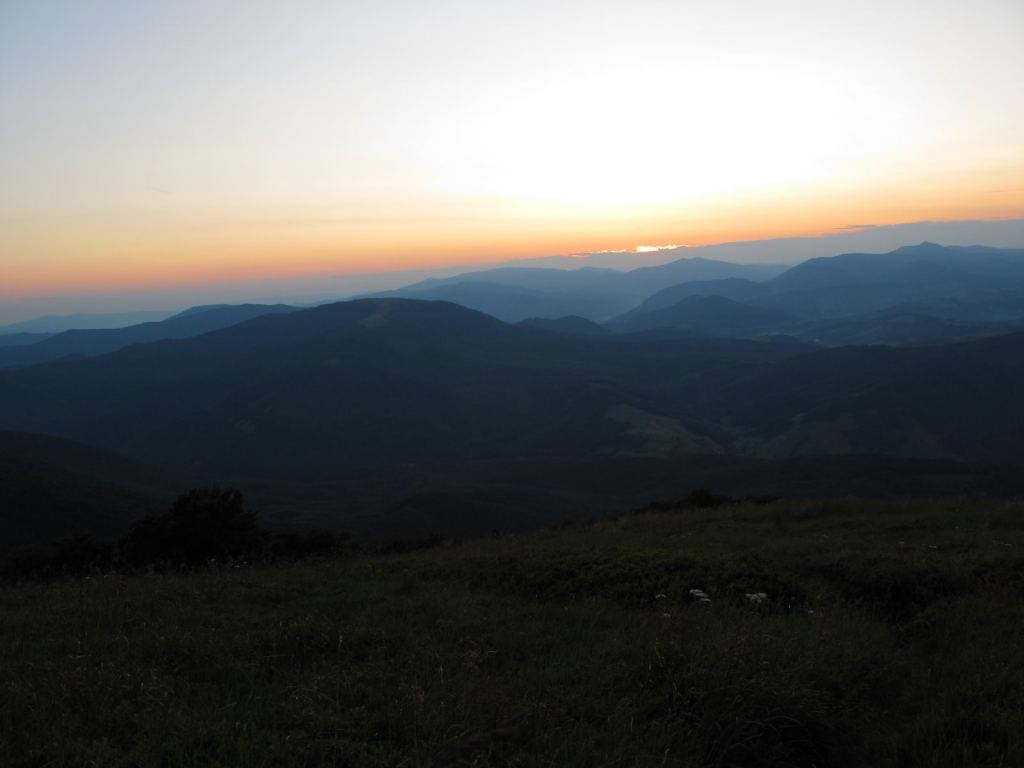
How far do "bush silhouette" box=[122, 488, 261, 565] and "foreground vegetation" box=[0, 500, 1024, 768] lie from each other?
5995 millimetres

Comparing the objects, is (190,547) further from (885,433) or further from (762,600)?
(885,433)

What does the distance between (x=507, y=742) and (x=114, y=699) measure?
321cm

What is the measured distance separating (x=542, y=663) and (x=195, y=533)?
14.8 meters

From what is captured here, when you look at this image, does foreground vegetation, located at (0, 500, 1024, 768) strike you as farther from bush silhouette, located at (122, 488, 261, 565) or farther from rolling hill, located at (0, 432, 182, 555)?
rolling hill, located at (0, 432, 182, 555)

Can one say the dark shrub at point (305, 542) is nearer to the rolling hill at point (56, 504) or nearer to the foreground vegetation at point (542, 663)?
the foreground vegetation at point (542, 663)

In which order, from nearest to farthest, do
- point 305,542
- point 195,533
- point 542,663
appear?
point 542,663 < point 195,533 < point 305,542

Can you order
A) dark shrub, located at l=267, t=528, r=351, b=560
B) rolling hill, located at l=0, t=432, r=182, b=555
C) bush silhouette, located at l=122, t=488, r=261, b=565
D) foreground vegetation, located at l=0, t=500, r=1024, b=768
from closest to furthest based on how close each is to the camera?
foreground vegetation, located at l=0, t=500, r=1024, b=768 < bush silhouette, located at l=122, t=488, r=261, b=565 < dark shrub, located at l=267, t=528, r=351, b=560 < rolling hill, located at l=0, t=432, r=182, b=555

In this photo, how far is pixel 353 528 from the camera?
9256cm

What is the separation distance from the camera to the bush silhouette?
1655 centimetres

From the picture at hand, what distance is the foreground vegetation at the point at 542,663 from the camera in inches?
169

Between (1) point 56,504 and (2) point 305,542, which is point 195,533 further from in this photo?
(1) point 56,504

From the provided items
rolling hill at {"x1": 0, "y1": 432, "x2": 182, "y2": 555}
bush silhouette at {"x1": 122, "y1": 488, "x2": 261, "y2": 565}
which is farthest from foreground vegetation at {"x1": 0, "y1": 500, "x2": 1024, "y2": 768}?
rolling hill at {"x1": 0, "y1": 432, "x2": 182, "y2": 555}

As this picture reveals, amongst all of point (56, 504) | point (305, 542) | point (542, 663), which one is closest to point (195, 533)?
point (305, 542)

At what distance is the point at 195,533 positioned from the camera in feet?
57.4
